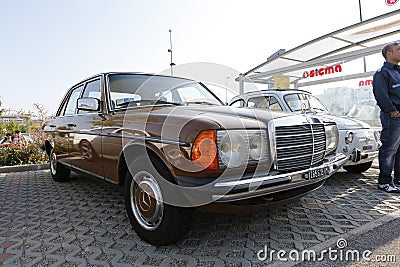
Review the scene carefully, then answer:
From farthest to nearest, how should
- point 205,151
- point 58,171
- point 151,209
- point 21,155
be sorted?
point 21,155 → point 58,171 → point 151,209 → point 205,151

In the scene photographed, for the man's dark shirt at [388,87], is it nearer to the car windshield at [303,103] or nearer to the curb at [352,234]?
the car windshield at [303,103]

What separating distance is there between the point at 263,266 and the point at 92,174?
93.9 inches

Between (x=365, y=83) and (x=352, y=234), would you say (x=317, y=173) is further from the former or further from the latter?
(x=365, y=83)

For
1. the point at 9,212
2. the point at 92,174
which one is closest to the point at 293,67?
the point at 92,174

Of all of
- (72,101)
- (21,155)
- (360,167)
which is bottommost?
(360,167)

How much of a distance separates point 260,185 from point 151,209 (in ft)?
3.37

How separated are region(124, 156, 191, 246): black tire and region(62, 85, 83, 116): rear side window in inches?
91.4

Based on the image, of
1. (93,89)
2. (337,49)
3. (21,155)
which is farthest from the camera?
(337,49)

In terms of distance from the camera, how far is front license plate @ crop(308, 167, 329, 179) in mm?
2559

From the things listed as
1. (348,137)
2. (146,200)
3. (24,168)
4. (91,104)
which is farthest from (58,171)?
(348,137)

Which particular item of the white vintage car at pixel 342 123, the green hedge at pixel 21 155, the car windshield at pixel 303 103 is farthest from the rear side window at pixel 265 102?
the green hedge at pixel 21 155

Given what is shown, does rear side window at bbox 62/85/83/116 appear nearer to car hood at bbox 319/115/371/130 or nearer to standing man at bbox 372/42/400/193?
car hood at bbox 319/115/371/130

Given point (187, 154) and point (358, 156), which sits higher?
point (187, 154)

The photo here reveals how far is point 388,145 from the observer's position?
413 cm
